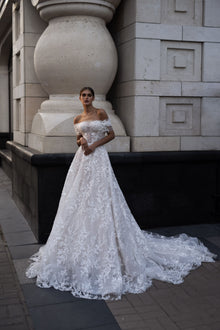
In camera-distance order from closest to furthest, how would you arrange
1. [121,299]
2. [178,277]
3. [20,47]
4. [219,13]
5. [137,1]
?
[121,299]
[178,277]
[137,1]
[219,13]
[20,47]

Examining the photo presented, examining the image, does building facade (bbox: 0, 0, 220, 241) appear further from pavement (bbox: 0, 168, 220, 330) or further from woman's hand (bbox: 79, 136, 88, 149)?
pavement (bbox: 0, 168, 220, 330)

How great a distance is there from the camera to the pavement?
311 centimetres

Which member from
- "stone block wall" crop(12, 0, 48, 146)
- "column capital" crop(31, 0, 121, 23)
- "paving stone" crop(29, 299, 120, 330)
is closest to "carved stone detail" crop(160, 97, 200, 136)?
"column capital" crop(31, 0, 121, 23)

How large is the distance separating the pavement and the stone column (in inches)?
69.6

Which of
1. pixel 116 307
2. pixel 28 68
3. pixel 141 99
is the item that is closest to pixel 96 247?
pixel 116 307

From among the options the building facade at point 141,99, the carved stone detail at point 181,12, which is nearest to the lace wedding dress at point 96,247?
the building facade at point 141,99

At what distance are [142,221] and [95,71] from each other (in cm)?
207

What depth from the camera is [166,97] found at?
18.1ft

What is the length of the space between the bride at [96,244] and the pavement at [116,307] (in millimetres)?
119

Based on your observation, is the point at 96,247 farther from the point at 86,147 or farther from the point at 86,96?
the point at 86,96

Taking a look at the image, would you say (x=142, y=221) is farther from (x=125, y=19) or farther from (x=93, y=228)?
(x=125, y=19)

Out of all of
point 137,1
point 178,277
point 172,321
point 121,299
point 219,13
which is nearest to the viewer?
point 172,321

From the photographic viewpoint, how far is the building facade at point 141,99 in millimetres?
5227

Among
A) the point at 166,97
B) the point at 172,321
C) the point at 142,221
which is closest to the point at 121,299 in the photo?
the point at 172,321
